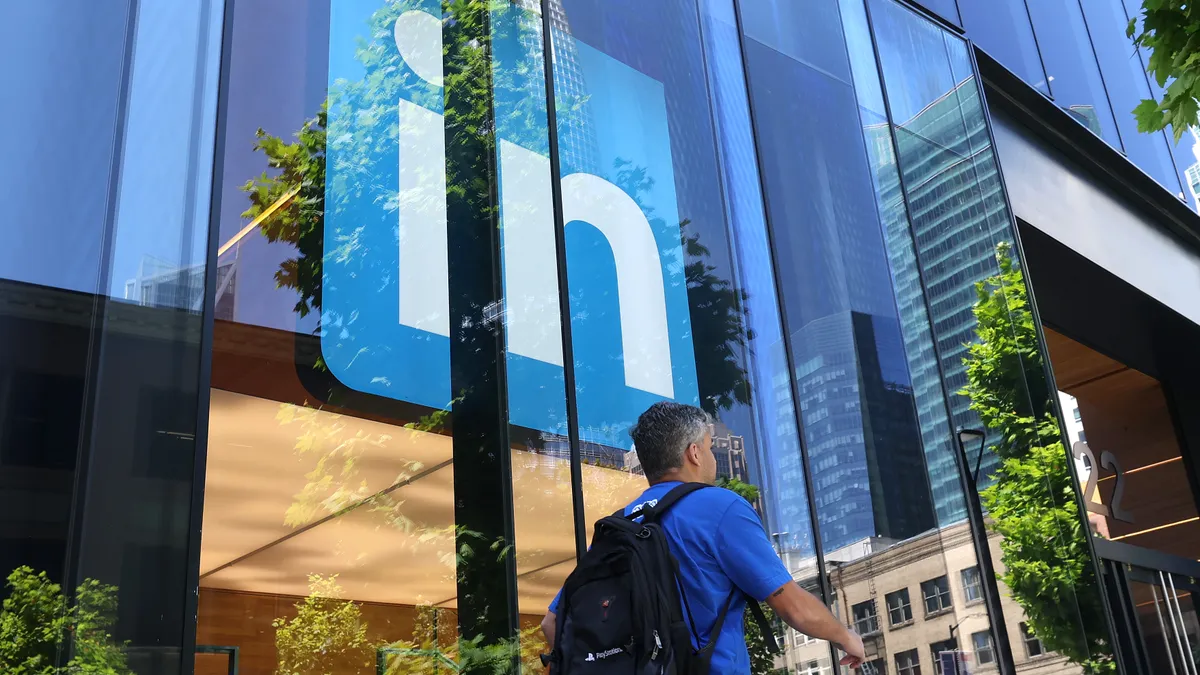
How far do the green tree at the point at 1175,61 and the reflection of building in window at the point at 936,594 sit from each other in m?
2.66

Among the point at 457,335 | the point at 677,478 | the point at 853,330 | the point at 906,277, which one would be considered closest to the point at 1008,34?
the point at 906,277

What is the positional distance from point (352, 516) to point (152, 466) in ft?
2.75

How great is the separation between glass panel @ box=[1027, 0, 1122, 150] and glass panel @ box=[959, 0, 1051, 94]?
0.24 m

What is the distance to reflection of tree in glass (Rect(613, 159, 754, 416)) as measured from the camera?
5645mm

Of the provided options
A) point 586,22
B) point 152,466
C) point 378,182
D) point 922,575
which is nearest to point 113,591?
point 152,466

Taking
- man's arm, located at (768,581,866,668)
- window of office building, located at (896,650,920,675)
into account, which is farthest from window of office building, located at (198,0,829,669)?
man's arm, located at (768,581,866,668)

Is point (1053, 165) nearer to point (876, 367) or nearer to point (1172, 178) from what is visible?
point (1172, 178)

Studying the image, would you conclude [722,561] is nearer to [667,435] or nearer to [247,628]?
[667,435]

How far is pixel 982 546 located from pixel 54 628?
5.49m

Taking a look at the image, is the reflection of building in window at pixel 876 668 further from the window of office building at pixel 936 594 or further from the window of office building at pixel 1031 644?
the window of office building at pixel 1031 644

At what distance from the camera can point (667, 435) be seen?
10.7ft

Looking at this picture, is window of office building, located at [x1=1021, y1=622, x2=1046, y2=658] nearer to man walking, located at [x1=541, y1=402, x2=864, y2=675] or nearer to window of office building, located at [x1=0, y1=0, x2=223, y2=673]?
man walking, located at [x1=541, y1=402, x2=864, y2=675]

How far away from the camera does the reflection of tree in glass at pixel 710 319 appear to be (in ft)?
18.5

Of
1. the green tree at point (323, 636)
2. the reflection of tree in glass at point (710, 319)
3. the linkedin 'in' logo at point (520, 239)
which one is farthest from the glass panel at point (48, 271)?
the reflection of tree in glass at point (710, 319)
